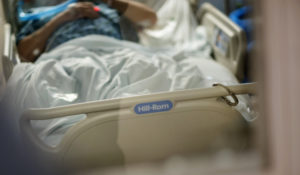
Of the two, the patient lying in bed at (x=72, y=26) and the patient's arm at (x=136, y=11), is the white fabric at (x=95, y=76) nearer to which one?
the patient lying in bed at (x=72, y=26)

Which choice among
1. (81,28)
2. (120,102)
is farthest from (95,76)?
(81,28)

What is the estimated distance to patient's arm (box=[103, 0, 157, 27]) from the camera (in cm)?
255

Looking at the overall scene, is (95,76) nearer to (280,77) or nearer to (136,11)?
(136,11)

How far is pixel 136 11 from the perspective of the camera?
2.64 metres

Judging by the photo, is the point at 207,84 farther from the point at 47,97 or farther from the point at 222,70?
the point at 47,97

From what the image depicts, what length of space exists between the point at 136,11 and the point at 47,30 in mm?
596

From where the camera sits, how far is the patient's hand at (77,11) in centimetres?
243

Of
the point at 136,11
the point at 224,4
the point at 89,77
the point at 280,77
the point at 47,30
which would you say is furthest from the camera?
the point at 224,4

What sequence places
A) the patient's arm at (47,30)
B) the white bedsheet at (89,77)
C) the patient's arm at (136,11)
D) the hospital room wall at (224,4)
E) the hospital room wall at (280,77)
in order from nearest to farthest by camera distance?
1. the hospital room wall at (280,77)
2. the white bedsheet at (89,77)
3. the patient's arm at (47,30)
4. the patient's arm at (136,11)
5. the hospital room wall at (224,4)

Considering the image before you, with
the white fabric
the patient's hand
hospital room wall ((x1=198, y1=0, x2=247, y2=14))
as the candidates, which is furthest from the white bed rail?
hospital room wall ((x1=198, y1=0, x2=247, y2=14))

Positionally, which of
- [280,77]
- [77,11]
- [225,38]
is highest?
[280,77]

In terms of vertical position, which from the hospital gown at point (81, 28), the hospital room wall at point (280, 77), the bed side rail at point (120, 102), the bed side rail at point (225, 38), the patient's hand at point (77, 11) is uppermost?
the hospital room wall at point (280, 77)

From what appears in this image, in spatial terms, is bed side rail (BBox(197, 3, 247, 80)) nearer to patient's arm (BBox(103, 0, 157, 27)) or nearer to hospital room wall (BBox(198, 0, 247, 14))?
hospital room wall (BBox(198, 0, 247, 14))

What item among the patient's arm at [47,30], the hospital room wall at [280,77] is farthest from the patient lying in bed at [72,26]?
the hospital room wall at [280,77]
